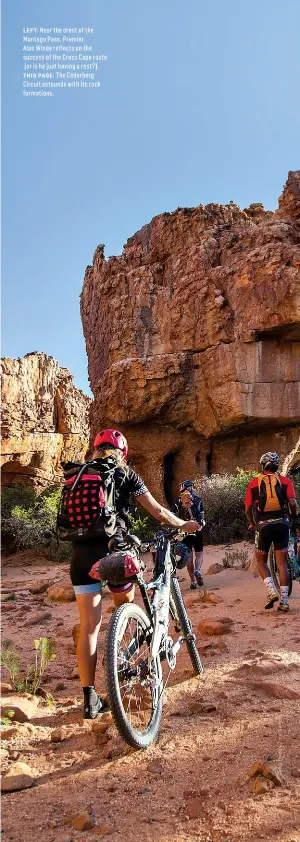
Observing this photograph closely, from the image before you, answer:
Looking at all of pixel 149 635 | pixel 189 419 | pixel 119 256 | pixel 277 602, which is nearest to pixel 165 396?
pixel 189 419

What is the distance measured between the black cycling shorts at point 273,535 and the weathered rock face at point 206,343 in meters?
14.0

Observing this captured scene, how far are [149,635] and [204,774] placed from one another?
743 mm

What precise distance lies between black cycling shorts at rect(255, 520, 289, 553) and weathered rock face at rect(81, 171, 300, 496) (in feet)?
45.8

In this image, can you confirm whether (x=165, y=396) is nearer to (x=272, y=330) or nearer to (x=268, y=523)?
(x=272, y=330)

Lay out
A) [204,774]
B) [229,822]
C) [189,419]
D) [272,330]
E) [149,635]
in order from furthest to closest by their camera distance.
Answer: [189,419]
[272,330]
[149,635]
[204,774]
[229,822]

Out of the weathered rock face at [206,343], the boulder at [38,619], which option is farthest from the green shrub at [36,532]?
the boulder at [38,619]

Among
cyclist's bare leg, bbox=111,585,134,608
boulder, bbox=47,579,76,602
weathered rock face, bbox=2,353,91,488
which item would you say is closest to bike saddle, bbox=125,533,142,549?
cyclist's bare leg, bbox=111,585,134,608

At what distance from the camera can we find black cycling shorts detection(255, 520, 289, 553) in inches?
245

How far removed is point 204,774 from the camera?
8.09 feet

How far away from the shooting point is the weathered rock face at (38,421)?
28.4 m

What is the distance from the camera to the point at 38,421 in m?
30.0

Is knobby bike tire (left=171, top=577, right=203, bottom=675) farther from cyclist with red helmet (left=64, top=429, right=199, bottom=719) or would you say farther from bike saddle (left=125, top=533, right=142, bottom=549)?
bike saddle (left=125, top=533, right=142, bottom=549)

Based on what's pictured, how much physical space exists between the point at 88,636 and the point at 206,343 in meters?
18.5

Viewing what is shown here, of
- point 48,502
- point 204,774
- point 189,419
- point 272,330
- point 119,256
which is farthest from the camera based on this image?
point 119,256
